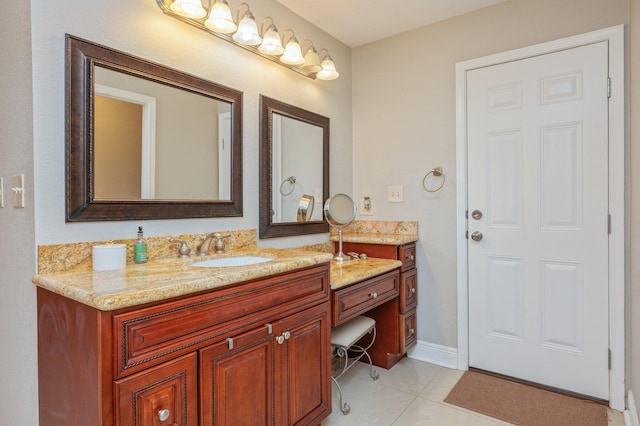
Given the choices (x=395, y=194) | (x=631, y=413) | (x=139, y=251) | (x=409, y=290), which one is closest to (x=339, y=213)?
(x=395, y=194)

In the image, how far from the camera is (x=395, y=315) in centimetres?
230

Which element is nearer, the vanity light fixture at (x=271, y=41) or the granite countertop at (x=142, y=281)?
the granite countertop at (x=142, y=281)

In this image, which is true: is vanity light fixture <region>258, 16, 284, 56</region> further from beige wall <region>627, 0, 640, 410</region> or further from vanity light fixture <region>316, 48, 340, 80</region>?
beige wall <region>627, 0, 640, 410</region>

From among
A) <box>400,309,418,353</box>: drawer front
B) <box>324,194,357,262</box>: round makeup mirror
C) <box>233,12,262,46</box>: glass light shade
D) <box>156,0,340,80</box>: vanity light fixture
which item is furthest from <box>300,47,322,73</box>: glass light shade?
<box>400,309,418,353</box>: drawer front

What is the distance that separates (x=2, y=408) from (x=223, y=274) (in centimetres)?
118

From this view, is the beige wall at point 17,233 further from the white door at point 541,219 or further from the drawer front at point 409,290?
the white door at point 541,219

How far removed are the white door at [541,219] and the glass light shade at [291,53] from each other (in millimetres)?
1134

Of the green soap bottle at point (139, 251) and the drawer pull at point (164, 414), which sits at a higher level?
the green soap bottle at point (139, 251)

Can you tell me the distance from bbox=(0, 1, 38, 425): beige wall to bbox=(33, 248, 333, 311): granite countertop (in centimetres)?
19

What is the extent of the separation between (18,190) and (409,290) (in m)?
2.14

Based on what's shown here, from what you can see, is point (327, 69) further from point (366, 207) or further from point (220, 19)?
point (366, 207)

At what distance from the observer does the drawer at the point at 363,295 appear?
175cm

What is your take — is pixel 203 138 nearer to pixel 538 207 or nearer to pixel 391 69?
pixel 391 69

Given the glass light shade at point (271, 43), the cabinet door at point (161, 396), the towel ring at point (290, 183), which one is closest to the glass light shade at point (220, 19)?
the glass light shade at point (271, 43)
